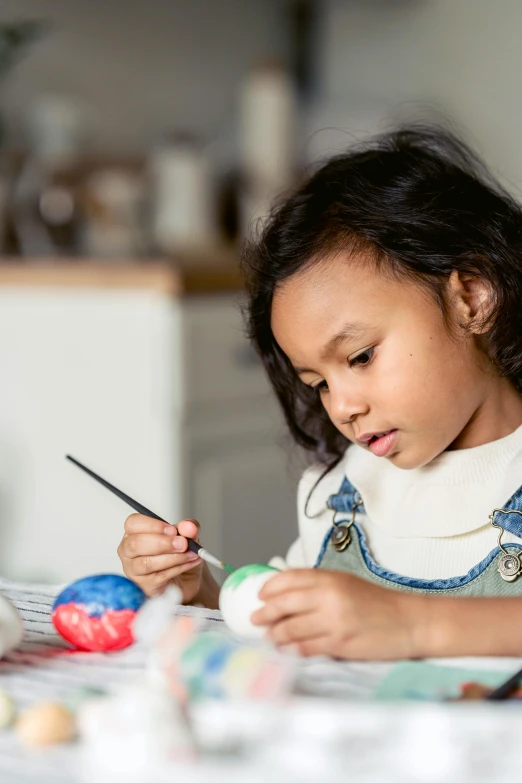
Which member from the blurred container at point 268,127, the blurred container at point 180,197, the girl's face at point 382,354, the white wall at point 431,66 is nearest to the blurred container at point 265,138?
the blurred container at point 268,127

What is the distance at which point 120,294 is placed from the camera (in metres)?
1.72

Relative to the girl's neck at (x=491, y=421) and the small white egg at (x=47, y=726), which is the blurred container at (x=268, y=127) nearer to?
the girl's neck at (x=491, y=421)

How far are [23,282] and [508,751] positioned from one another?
1.50 meters

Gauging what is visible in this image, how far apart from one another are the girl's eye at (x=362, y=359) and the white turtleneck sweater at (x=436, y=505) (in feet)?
0.43

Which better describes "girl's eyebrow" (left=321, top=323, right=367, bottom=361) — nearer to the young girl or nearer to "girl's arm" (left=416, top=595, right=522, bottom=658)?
the young girl

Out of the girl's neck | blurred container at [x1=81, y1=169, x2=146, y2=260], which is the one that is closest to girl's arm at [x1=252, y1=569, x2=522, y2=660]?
the girl's neck

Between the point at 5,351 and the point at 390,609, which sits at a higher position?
the point at 390,609

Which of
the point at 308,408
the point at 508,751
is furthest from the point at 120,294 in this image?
the point at 508,751

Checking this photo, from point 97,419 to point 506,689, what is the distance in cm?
137

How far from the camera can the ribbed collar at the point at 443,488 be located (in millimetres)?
821

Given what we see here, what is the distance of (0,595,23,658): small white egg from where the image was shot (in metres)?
0.53

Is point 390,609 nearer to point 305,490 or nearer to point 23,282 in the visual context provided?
point 305,490

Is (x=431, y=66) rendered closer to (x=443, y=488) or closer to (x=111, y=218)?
(x=111, y=218)

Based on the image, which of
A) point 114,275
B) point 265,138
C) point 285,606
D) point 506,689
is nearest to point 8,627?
point 285,606
